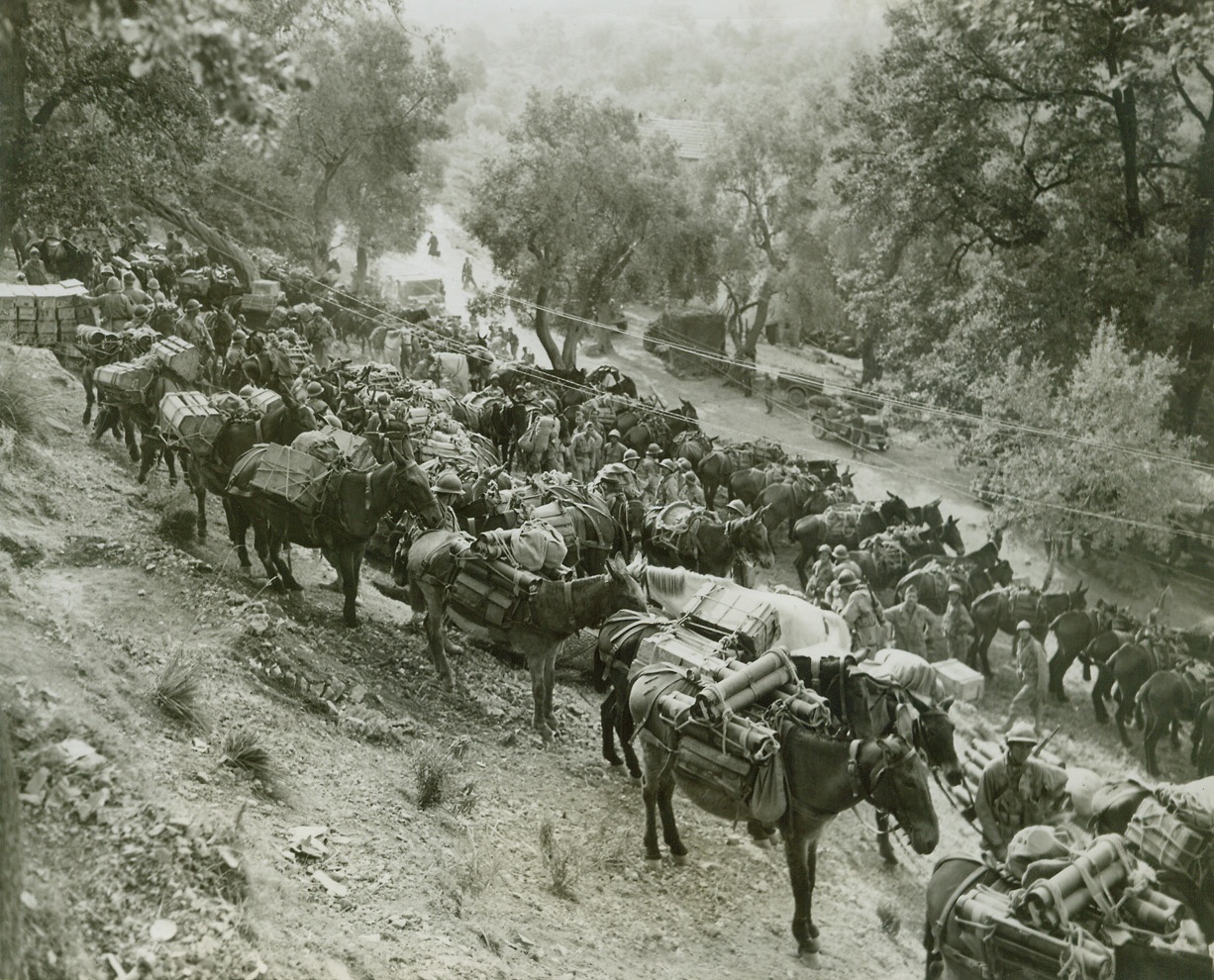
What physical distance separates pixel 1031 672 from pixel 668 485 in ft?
20.9

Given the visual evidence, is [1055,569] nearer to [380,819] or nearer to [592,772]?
[592,772]

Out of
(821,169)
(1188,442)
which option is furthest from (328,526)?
(821,169)

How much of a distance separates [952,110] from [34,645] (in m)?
24.3

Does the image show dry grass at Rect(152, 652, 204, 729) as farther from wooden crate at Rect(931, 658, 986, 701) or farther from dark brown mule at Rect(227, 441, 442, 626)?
wooden crate at Rect(931, 658, 986, 701)

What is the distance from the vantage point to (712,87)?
57375 millimetres

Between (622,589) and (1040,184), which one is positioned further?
(1040,184)

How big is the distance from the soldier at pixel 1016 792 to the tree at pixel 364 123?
2748cm

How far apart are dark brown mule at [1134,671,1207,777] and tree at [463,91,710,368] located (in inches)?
870

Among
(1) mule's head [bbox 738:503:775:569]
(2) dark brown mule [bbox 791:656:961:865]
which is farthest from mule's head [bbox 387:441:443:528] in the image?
(2) dark brown mule [bbox 791:656:961:865]

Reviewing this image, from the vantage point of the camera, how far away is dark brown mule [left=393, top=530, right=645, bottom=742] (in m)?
9.70

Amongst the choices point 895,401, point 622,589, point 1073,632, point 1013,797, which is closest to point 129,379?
point 622,589

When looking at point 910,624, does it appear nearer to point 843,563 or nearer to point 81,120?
point 843,563

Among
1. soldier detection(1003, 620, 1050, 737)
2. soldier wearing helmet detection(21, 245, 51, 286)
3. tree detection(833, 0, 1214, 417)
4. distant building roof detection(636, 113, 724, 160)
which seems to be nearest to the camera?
soldier detection(1003, 620, 1050, 737)

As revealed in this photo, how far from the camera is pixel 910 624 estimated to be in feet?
47.0
